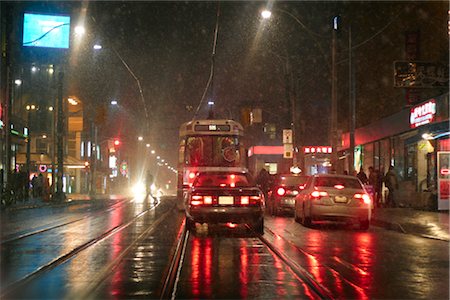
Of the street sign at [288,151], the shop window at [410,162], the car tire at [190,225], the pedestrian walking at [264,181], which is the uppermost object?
the street sign at [288,151]

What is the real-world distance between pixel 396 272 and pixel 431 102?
546 inches

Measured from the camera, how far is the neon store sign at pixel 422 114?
21.6 metres

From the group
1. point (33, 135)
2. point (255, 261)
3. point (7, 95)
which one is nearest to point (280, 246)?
point (255, 261)

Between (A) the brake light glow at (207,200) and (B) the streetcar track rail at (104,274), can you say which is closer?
(B) the streetcar track rail at (104,274)

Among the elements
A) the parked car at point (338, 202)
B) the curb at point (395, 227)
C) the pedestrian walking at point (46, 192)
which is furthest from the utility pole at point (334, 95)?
the pedestrian walking at point (46, 192)

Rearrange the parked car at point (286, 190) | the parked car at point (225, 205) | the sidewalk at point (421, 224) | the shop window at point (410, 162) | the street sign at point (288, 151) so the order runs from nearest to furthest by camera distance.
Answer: the parked car at point (225, 205)
the sidewalk at point (421, 224)
the parked car at point (286, 190)
the shop window at point (410, 162)
the street sign at point (288, 151)

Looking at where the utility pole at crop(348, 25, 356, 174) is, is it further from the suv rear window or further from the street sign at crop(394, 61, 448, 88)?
the suv rear window

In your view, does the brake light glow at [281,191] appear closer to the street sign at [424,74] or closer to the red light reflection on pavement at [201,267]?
the street sign at [424,74]


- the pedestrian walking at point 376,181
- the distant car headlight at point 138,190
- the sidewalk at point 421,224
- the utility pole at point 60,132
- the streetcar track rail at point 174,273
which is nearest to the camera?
the streetcar track rail at point 174,273

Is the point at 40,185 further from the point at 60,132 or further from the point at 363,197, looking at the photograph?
the point at 363,197

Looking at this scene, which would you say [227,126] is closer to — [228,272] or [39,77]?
A: [228,272]

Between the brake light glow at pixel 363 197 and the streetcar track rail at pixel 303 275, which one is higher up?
the brake light glow at pixel 363 197

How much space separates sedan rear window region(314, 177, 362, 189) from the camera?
659 inches

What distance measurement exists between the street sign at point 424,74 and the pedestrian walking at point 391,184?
3.85 meters
